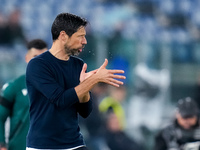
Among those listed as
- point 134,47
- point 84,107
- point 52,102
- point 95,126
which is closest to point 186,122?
point 84,107

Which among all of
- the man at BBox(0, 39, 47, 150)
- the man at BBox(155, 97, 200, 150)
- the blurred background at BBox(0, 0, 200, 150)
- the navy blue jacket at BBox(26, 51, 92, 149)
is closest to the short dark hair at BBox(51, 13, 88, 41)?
the navy blue jacket at BBox(26, 51, 92, 149)

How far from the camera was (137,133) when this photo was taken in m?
9.72

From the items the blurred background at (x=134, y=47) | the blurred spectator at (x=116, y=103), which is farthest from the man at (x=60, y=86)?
the blurred background at (x=134, y=47)

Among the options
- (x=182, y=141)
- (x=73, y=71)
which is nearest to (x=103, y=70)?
(x=73, y=71)

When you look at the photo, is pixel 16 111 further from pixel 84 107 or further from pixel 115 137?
pixel 115 137

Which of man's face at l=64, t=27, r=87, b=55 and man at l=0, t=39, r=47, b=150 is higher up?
man's face at l=64, t=27, r=87, b=55

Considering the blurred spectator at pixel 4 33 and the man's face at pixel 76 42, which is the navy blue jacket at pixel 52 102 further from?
the blurred spectator at pixel 4 33

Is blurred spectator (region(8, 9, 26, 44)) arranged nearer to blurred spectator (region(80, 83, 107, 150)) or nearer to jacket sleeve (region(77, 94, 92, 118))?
blurred spectator (region(80, 83, 107, 150))

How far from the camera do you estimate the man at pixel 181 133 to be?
5.36m

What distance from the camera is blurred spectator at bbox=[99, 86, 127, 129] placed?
8.66 meters

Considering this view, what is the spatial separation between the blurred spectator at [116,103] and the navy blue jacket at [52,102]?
5.33 meters

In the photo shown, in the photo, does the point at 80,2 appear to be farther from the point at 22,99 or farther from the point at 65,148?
the point at 65,148

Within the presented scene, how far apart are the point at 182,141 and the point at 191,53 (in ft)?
16.3

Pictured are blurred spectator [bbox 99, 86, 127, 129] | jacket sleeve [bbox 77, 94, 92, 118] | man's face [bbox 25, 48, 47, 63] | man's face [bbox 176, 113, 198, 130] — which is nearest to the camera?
jacket sleeve [bbox 77, 94, 92, 118]
